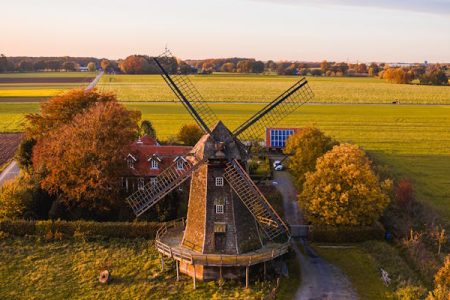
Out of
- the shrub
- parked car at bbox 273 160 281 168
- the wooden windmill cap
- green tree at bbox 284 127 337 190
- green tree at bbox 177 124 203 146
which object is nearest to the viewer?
the shrub

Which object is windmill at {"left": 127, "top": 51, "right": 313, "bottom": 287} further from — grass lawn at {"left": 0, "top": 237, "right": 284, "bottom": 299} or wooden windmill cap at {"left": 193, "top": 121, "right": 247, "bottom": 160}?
grass lawn at {"left": 0, "top": 237, "right": 284, "bottom": 299}

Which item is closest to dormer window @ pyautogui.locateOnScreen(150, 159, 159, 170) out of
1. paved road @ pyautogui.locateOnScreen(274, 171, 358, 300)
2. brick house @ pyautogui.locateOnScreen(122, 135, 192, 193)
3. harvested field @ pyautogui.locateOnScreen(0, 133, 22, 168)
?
brick house @ pyautogui.locateOnScreen(122, 135, 192, 193)

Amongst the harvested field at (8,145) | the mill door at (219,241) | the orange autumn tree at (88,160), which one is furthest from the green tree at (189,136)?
the mill door at (219,241)

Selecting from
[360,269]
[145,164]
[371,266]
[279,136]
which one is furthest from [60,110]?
[371,266]

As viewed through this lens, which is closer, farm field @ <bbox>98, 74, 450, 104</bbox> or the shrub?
the shrub

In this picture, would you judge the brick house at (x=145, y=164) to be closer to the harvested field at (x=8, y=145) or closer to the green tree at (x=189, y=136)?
the green tree at (x=189, y=136)

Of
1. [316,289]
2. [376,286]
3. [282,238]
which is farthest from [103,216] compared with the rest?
[376,286]

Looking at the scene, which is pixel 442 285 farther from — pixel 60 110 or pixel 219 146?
pixel 60 110
